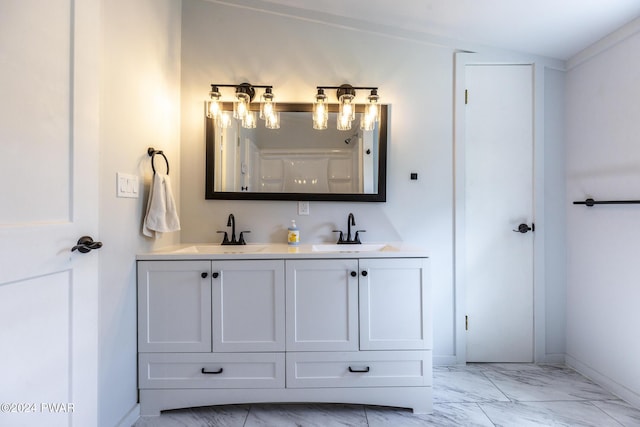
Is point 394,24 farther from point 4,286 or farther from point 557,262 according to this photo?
point 4,286

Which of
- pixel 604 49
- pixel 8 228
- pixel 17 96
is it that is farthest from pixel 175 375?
pixel 604 49

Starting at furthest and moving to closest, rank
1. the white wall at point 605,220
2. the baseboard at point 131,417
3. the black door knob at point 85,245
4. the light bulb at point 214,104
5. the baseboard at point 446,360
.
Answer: the baseboard at point 446,360, the light bulb at point 214,104, the white wall at point 605,220, the baseboard at point 131,417, the black door knob at point 85,245

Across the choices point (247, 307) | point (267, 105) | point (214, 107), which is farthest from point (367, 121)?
point (247, 307)

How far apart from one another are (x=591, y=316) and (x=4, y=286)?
120 inches

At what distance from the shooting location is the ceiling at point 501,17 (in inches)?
65.0

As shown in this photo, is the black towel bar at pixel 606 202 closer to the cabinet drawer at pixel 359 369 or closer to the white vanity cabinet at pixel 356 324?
the white vanity cabinet at pixel 356 324

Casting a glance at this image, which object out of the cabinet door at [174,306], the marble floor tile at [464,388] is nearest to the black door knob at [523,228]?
the marble floor tile at [464,388]

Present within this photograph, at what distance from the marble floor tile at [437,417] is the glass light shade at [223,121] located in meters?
2.06

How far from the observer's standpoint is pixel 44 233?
0.94 m

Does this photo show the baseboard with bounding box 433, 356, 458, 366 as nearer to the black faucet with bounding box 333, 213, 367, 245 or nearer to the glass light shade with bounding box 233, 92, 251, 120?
the black faucet with bounding box 333, 213, 367, 245

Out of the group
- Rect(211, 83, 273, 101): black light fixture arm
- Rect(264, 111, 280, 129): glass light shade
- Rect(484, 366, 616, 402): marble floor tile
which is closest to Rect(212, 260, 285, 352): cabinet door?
Rect(264, 111, 280, 129): glass light shade

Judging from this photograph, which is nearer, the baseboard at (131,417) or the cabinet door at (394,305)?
the baseboard at (131,417)

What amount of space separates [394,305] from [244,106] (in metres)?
1.65

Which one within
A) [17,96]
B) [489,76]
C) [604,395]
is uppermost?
[489,76]
